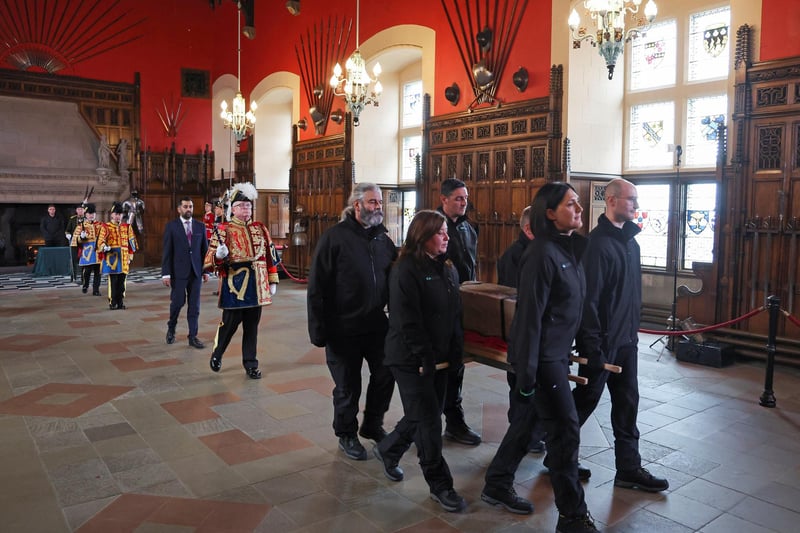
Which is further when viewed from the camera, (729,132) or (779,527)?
(729,132)

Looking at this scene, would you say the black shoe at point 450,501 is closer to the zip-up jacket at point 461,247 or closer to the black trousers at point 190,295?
the zip-up jacket at point 461,247

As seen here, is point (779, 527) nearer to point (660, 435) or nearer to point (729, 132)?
point (660, 435)

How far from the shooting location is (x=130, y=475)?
3.42 meters

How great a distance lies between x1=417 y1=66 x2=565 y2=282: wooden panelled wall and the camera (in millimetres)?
8047

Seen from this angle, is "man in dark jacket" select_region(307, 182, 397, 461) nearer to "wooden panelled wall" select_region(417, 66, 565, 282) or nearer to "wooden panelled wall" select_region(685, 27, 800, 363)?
"wooden panelled wall" select_region(685, 27, 800, 363)

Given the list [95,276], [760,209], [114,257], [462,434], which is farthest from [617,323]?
[95,276]

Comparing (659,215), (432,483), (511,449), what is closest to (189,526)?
(432,483)

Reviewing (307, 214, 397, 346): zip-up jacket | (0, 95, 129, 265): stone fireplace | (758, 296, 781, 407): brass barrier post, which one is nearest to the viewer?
(307, 214, 397, 346): zip-up jacket

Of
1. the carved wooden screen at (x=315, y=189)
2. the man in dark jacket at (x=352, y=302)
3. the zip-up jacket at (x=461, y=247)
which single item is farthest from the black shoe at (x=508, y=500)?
the carved wooden screen at (x=315, y=189)

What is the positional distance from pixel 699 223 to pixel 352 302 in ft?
19.3

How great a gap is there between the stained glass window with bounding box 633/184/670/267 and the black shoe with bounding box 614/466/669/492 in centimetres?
546

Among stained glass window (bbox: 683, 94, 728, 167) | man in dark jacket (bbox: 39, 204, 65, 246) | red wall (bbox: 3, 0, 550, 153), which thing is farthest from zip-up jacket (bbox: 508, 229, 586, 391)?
man in dark jacket (bbox: 39, 204, 65, 246)

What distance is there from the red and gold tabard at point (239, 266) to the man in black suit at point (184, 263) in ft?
4.83

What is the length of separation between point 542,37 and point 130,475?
7145mm
